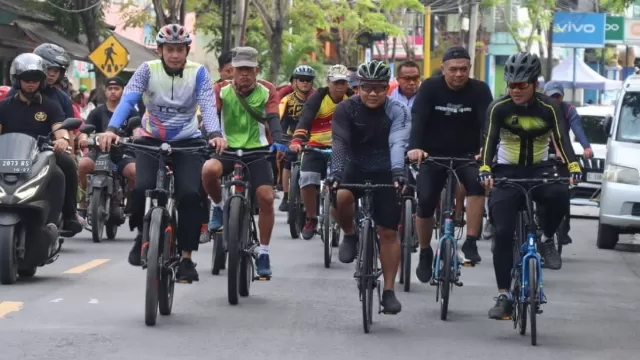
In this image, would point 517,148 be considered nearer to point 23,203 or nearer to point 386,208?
point 386,208

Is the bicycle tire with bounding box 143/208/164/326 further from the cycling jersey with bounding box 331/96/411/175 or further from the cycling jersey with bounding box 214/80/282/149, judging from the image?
the cycling jersey with bounding box 214/80/282/149

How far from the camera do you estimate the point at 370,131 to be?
387 inches

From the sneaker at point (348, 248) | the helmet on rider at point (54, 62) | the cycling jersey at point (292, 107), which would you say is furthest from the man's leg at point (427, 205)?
the cycling jersey at point (292, 107)

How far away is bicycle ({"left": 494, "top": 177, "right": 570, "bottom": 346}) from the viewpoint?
30.0 feet

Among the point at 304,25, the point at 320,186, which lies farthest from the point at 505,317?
the point at 304,25

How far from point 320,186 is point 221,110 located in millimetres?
3780

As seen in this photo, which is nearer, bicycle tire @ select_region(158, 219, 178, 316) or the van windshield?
bicycle tire @ select_region(158, 219, 178, 316)

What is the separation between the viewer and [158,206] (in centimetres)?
944

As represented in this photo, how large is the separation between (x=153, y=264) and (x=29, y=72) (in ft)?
10.8

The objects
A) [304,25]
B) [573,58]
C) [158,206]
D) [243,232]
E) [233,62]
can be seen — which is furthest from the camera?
[573,58]

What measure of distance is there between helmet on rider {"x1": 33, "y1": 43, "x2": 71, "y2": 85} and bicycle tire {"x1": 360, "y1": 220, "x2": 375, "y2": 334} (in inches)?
180

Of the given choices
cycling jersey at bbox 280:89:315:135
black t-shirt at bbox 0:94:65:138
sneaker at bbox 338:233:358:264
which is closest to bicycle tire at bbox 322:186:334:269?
black t-shirt at bbox 0:94:65:138

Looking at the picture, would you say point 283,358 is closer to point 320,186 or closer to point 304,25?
point 320,186

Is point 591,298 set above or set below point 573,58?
below
